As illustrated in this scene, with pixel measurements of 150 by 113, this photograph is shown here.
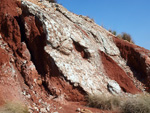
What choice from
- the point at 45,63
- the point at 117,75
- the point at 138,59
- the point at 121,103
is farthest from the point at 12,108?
the point at 138,59

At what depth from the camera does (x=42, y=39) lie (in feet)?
24.8

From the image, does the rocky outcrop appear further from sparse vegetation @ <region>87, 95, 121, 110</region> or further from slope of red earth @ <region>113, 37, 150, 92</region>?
slope of red earth @ <region>113, 37, 150, 92</region>

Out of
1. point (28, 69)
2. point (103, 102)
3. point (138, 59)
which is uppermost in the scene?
point (138, 59)

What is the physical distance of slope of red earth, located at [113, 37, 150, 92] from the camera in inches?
403

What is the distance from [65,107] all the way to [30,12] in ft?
14.2

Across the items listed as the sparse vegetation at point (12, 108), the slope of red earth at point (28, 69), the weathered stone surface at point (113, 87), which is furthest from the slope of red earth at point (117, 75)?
the sparse vegetation at point (12, 108)

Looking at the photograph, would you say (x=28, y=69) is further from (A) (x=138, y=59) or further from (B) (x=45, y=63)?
(A) (x=138, y=59)

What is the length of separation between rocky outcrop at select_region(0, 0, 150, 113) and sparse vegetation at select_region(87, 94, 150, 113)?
51 centimetres

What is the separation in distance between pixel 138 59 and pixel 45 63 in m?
6.17

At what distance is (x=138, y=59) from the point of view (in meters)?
10.8

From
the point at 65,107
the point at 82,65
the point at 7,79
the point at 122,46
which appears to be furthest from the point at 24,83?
the point at 122,46

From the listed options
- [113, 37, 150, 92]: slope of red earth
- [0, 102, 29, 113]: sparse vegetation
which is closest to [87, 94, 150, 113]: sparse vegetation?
[0, 102, 29, 113]: sparse vegetation

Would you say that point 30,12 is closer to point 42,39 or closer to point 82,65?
point 42,39

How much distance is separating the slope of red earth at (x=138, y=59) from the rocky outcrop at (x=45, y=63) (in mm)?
1076
